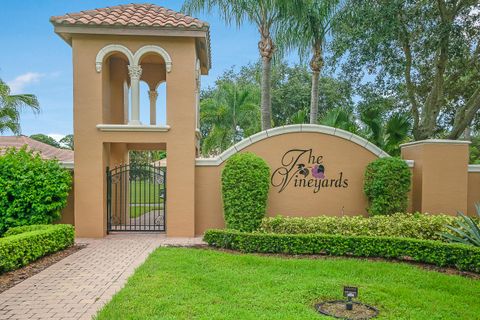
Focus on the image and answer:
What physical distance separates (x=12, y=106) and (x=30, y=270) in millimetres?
12514

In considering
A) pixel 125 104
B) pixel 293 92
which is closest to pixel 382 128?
pixel 125 104

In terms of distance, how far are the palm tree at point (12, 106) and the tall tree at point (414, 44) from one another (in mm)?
13882

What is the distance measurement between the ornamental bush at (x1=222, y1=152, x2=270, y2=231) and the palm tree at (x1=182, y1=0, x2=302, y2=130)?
5559mm

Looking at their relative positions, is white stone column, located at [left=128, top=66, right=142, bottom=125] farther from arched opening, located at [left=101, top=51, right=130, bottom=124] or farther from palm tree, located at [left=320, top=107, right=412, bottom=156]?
palm tree, located at [left=320, top=107, right=412, bottom=156]

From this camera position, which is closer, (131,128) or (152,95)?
(131,128)

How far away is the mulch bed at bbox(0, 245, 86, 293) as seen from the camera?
23.1 feet

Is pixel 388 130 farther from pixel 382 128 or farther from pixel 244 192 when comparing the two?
pixel 244 192

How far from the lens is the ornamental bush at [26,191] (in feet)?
34.7

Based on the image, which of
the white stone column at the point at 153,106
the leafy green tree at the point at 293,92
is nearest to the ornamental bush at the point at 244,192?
the white stone column at the point at 153,106

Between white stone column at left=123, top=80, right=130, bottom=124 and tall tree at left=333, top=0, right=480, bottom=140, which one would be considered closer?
tall tree at left=333, top=0, right=480, bottom=140

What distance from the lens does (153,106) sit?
48.6ft

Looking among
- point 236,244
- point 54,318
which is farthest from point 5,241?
point 236,244

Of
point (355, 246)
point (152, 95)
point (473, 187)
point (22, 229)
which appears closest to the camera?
point (355, 246)

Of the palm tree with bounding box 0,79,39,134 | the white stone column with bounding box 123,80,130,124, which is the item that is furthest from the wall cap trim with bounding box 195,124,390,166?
the palm tree with bounding box 0,79,39,134
